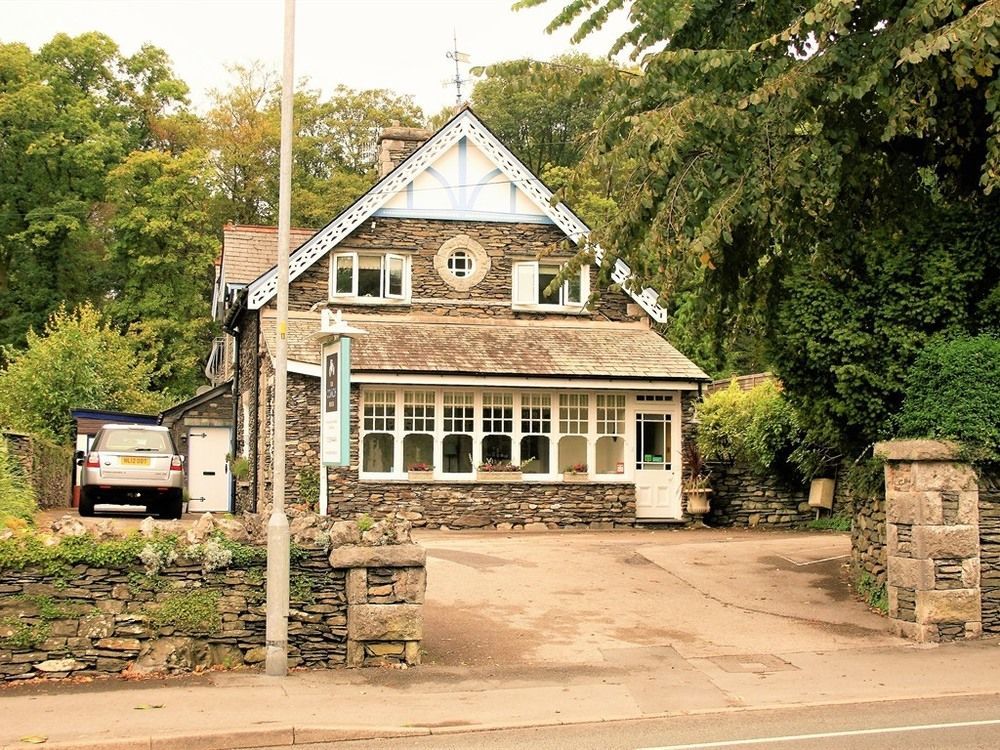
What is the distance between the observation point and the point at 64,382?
105 ft

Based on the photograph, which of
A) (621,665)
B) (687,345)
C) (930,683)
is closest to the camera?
(930,683)

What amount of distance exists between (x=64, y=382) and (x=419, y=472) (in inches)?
546

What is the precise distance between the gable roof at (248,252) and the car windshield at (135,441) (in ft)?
16.0

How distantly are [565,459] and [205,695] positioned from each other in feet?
46.6

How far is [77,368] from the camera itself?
32375 mm

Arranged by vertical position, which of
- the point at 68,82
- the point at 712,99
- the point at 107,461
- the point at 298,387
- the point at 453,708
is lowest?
the point at 453,708

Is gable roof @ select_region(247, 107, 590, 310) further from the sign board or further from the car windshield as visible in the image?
the sign board

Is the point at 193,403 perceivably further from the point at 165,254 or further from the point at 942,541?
the point at 942,541

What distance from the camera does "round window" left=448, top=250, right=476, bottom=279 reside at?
2519 centimetres

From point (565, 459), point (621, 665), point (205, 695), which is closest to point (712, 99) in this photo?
point (621, 665)

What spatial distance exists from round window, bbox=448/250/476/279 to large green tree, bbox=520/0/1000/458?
10597 millimetres

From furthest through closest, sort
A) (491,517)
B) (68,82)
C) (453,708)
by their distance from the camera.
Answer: (68,82), (491,517), (453,708)

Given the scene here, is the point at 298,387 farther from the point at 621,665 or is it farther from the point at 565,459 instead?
the point at 621,665

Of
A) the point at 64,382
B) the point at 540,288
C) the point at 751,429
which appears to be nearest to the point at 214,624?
the point at 751,429
